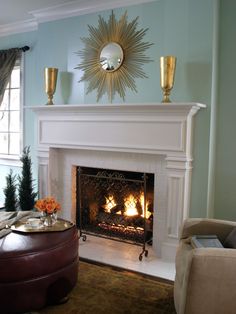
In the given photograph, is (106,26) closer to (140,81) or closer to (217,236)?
(140,81)

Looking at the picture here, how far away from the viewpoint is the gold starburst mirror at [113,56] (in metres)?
3.26

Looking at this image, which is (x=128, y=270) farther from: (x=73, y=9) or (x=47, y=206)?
(x=73, y=9)

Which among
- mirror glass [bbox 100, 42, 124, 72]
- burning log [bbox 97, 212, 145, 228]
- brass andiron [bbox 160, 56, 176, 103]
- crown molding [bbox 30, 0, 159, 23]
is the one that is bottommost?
burning log [bbox 97, 212, 145, 228]

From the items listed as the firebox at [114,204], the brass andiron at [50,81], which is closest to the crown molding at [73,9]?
the brass andiron at [50,81]

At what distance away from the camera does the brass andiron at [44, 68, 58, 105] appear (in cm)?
361

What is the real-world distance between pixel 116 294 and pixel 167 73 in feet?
6.27

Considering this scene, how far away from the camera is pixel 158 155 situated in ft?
10.5

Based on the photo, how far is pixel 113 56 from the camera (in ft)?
11.1

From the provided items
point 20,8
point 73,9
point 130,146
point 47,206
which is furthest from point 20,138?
point 47,206

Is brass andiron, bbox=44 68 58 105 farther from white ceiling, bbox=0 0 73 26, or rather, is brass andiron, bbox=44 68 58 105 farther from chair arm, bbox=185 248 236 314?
chair arm, bbox=185 248 236 314

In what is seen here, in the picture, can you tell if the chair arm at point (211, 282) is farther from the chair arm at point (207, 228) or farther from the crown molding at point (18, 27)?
the crown molding at point (18, 27)

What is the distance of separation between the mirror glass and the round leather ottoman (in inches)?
72.9

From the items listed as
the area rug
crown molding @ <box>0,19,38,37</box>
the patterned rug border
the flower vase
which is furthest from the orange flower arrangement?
crown molding @ <box>0,19,38,37</box>

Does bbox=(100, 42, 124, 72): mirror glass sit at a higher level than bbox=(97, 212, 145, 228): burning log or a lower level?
higher
